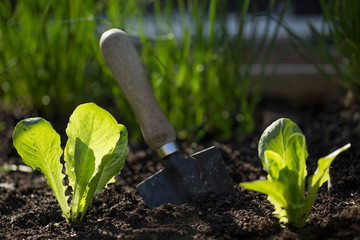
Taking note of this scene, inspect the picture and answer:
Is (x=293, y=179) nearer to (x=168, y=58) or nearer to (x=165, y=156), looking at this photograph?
(x=165, y=156)

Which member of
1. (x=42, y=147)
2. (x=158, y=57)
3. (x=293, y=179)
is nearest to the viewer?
(x=293, y=179)

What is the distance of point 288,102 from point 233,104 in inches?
22.2

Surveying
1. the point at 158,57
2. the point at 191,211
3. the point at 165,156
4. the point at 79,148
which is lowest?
the point at 191,211

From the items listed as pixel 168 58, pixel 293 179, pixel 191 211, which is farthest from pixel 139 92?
pixel 168 58

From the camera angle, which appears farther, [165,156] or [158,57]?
[158,57]

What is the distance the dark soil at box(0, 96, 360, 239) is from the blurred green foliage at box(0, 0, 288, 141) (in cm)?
25

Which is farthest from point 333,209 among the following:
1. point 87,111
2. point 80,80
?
point 80,80

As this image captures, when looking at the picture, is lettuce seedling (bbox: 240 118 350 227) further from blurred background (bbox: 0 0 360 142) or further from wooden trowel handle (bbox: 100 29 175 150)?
blurred background (bbox: 0 0 360 142)

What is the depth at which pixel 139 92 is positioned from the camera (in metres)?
1.04

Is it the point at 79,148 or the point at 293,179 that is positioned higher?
the point at 79,148

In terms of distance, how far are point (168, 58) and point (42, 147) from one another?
76 centimetres

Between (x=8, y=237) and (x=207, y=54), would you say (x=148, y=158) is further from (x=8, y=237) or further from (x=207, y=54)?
(x=8, y=237)

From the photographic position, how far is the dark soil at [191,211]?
83cm

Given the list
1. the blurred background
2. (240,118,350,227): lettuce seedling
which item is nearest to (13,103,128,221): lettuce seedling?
(240,118,350,227): lettuce seedling
